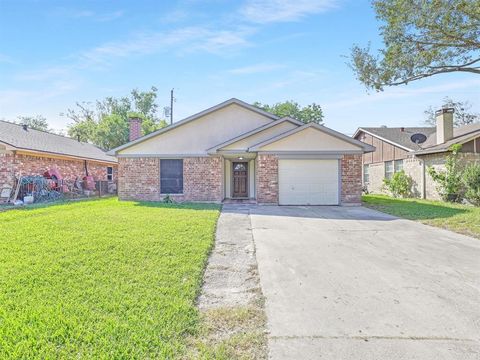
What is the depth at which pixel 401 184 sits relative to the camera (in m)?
18.7

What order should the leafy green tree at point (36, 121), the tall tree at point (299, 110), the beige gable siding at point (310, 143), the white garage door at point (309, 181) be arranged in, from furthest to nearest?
1. the leafy green tree at point (36, 121)
2. the tall tree at point (299, 110)
3. the white garage door at point (309, 181)
4. the beige gable siding at point (310, 143)

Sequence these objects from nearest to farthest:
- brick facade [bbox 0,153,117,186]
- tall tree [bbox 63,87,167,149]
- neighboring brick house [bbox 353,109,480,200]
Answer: brick facade [bbox 0,153,117,186] < neighboring brick house [bbox 353,109,480,200] < tall tree [bbox 63,87,167,149]

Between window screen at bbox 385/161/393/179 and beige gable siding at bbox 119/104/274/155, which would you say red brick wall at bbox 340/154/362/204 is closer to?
beige gable siding at bbox 119/104/274/155

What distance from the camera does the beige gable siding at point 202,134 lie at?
596 inches

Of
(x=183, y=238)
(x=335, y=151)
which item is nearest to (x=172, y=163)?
(x=335, y=151)

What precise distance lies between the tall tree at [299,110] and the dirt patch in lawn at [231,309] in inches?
1547

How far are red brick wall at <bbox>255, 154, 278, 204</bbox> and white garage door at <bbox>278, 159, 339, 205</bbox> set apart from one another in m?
0.24

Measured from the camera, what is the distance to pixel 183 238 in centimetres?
661

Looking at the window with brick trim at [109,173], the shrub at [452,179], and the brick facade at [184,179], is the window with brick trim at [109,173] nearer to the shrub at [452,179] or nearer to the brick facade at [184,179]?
the brick facade at [184,179]

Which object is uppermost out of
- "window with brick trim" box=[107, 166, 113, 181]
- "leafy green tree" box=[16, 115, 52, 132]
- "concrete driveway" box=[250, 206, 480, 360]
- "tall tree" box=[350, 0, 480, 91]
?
"leafy green tree" box=[16, 115, 52, 132]

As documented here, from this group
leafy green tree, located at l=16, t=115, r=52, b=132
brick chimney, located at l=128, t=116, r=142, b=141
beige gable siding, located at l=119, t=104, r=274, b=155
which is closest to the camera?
beige gable siding, located at l=119, t=104, r=274, b=155

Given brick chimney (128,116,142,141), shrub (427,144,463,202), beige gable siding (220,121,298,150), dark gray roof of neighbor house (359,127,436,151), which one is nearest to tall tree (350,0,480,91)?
beige gable siding (220,121,298,150)

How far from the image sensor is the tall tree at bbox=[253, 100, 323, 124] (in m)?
43.3

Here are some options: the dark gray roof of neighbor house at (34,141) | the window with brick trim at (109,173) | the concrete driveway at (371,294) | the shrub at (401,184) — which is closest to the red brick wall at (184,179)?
the dark gray roof of neighbor house at (34,141)
